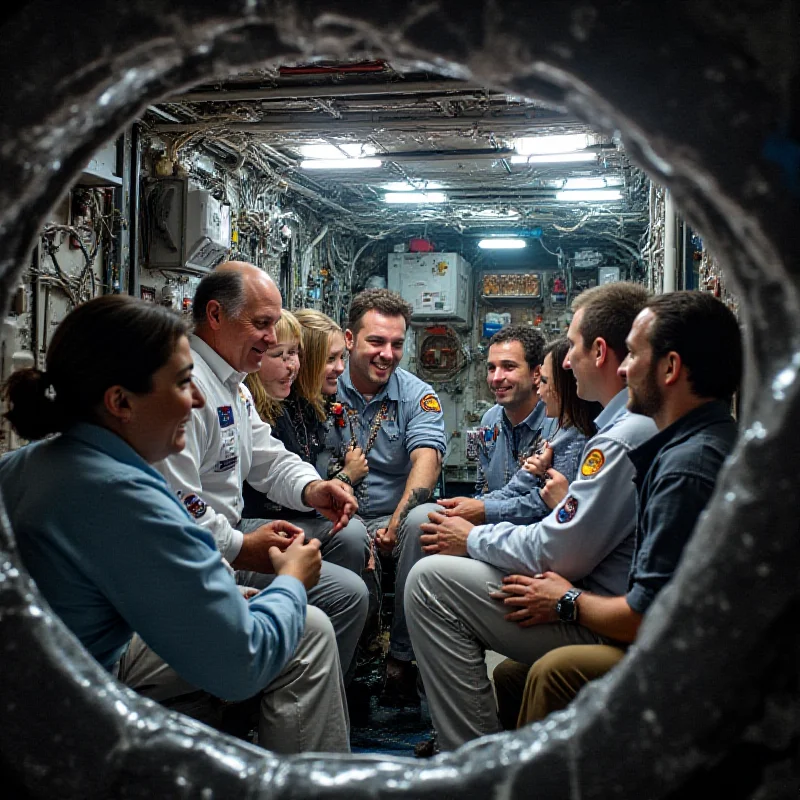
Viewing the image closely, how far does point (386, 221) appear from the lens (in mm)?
9375

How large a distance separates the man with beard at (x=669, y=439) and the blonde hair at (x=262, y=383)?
6.03 ft

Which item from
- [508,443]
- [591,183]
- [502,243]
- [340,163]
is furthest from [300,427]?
[502,243]

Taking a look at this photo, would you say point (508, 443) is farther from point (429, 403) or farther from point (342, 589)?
point (342, 589)

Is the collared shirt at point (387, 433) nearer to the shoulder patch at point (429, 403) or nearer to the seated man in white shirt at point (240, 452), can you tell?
the shoulder patch at point (429, 403)

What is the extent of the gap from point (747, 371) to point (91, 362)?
3.83ft

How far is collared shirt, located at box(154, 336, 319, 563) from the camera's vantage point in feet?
8.14

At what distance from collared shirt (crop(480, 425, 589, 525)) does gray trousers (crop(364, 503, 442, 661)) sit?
314mm

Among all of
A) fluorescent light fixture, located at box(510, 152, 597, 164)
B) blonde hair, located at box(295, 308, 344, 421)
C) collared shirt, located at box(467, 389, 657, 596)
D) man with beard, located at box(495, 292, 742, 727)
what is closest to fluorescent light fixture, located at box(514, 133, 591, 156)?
fluorescent light fixture, located at box(510, 152, 597, 164)

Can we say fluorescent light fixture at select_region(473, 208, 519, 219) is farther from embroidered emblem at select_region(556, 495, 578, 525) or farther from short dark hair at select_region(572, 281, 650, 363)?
embroidered emblem at select_region(556, 495, 578, 525)

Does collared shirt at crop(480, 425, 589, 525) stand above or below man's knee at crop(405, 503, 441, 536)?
above

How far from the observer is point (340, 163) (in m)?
6.84

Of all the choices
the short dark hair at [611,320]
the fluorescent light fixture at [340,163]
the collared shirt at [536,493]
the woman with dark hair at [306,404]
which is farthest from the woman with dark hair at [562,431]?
the fluorescent light fixture at [340,163]

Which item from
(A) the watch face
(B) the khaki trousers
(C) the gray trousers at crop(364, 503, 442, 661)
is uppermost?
(A) the watch face

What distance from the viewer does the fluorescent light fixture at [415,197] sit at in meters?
8.14
